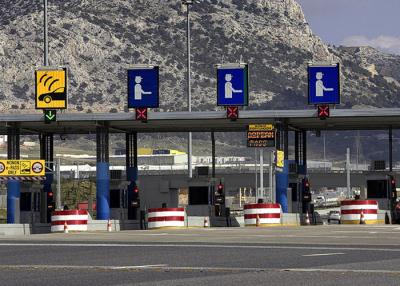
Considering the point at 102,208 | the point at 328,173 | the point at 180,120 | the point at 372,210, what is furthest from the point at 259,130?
the point at 328,173

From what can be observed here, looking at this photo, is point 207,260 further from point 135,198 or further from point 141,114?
point 135,198

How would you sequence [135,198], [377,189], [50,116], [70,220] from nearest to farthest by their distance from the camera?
[70,220] < [50,116] < [377,189] < [135,198]

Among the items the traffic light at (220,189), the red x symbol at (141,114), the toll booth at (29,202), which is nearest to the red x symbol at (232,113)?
the red x symbol at (141,114)

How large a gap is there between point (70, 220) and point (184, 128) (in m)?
20.0

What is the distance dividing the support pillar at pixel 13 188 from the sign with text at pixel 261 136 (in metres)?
11.3

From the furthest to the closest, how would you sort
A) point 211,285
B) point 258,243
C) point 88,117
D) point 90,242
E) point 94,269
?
point 88,117, point 90,242, point 258,243, point 94,269, point 211,285

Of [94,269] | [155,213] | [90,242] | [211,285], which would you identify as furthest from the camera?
[155,213]

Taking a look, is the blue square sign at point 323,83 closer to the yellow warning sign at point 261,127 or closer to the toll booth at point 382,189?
the yellow warning sign at point 261,127

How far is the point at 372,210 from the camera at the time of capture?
51.3 m

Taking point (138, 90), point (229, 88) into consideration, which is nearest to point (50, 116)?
point (138, 90)

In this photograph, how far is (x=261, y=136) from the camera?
6291 cm

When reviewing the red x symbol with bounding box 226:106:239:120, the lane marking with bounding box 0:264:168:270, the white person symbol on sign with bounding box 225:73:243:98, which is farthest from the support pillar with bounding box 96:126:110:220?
the lane marking with bounding box 0:264:168:270

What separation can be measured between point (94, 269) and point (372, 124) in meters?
44.6

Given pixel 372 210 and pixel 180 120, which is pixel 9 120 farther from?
pixel 372 210
